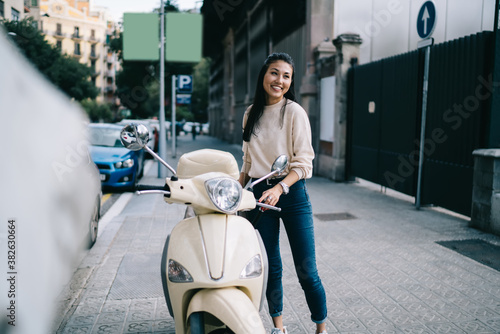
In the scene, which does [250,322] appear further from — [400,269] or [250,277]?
[400,269]

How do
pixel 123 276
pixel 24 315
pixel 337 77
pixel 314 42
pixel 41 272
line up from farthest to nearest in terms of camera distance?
pixel 314 42, pixel 337 77, pixel 123 276, pixel 41 272, pixel 24 315

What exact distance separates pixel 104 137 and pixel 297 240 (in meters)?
9.79

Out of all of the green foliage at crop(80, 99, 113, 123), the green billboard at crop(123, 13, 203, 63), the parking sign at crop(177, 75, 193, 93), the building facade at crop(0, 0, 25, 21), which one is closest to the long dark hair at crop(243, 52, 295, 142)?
the building facade at crop(0, 0, 25, 21)

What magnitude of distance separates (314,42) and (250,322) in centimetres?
1204

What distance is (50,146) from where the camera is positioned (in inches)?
186

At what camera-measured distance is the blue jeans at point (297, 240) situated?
301cm

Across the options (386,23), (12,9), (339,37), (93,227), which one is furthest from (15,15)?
(386,23)

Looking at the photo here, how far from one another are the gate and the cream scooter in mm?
5466

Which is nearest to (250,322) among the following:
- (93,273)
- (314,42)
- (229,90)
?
(93,273)

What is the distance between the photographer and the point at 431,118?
324 inches

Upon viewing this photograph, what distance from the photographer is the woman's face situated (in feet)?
9.65

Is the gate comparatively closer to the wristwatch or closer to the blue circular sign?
the blue circular sign

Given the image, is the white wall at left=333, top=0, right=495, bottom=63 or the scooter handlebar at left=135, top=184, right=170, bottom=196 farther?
the white wall at left=333, top=0, right=495, bottom=63

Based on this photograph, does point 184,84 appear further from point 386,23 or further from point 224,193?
point 224,193
